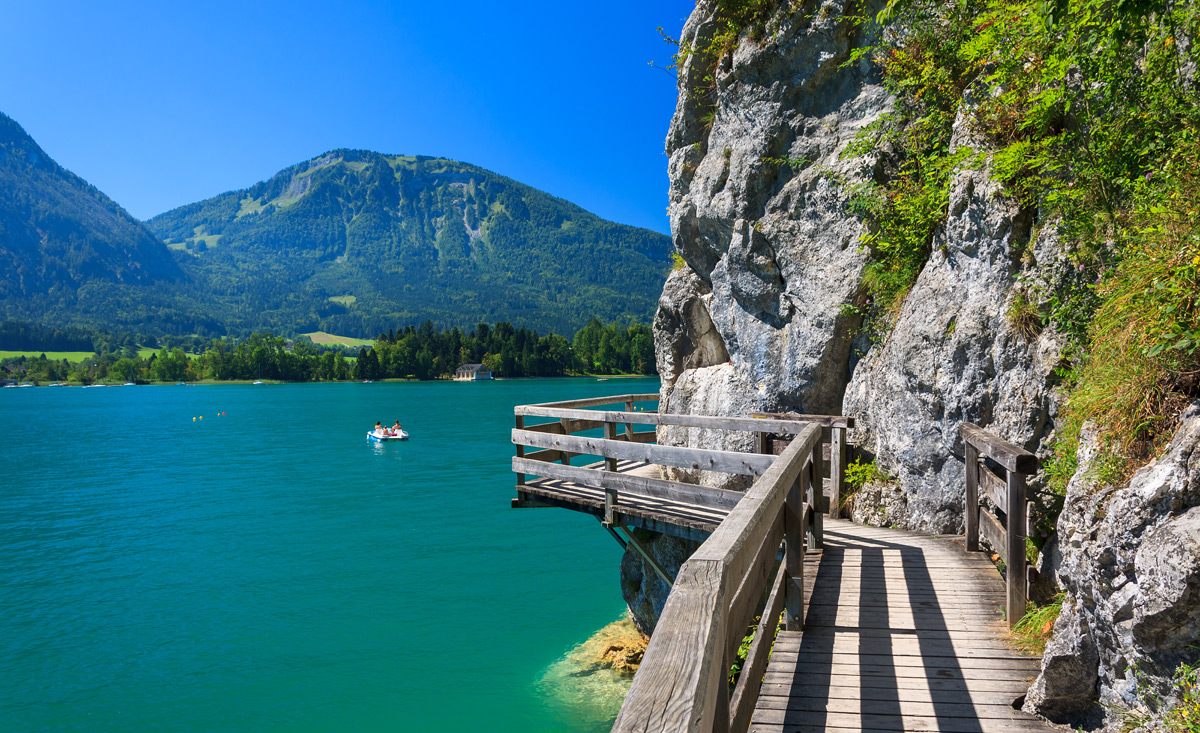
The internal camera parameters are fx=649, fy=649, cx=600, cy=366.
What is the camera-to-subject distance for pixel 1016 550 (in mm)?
4402

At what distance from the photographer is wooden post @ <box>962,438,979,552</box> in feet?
20.0

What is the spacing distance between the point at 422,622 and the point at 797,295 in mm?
11480

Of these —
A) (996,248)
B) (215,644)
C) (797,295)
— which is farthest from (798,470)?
(215,644)

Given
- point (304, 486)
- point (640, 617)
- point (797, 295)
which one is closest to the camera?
point (797, 295)

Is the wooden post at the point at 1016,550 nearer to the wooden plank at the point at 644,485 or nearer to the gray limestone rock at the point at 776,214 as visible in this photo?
the wooden plank at the point at 644,485

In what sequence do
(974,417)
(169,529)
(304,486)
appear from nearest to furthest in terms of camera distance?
(974,417) → (169,529) → (304,486)

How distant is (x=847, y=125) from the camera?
1052 centimetres

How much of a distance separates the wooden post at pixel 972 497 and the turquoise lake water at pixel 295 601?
7.71m

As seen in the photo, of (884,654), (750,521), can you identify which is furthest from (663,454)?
(750,521)

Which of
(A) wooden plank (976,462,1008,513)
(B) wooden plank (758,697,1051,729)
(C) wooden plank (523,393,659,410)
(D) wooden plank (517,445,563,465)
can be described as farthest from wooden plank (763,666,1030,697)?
(D) wooden plank (517,445,563,465)

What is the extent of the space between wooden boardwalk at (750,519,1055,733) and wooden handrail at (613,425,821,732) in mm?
415

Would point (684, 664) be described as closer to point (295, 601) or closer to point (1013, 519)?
point (1013, 519)

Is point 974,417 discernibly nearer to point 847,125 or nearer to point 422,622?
point 847,125

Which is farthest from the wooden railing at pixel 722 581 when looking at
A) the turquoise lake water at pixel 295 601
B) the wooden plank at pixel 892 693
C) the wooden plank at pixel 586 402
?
the turquoise lake water at pixel 295 601
